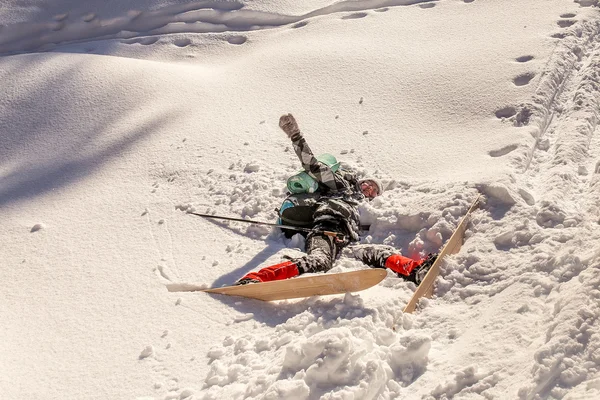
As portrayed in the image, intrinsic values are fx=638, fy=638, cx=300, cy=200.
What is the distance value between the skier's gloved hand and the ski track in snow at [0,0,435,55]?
3339 millimetres

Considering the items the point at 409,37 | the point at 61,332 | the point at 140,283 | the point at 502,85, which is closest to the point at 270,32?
the point at 409,37

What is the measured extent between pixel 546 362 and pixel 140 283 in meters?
2.23

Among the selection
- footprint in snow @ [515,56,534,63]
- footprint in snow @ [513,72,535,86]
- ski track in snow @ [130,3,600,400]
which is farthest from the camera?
footprint in snow @ [515,56,534,63]

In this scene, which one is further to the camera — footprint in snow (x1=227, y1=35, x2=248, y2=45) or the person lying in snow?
footprint in snow (x1=227, y1=35, x2=248, y2=45)

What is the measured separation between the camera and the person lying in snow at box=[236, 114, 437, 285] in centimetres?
342

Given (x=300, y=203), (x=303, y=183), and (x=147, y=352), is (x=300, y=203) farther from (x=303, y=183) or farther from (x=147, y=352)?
(x=147, y=352)

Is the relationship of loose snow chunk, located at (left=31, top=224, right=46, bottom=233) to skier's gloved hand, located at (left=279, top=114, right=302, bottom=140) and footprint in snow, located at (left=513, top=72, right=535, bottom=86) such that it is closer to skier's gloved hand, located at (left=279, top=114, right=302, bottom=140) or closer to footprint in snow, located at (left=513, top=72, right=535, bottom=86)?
skier's gloved hand, located at (left=279, top=114, right=302, bottom=140)

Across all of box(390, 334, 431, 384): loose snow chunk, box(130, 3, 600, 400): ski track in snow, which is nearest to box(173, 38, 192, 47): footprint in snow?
box(130, 3, 600, 400): ski track in snow

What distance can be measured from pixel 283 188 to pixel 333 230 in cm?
77

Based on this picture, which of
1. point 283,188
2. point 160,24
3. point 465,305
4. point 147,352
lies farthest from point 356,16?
point 147,352

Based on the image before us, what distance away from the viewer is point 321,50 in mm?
6406

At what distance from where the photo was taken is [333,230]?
3.84m

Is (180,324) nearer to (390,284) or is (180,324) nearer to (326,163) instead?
(390,284)

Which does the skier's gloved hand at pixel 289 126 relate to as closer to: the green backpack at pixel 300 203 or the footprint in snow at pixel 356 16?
the green backpack at pixel 300 203
